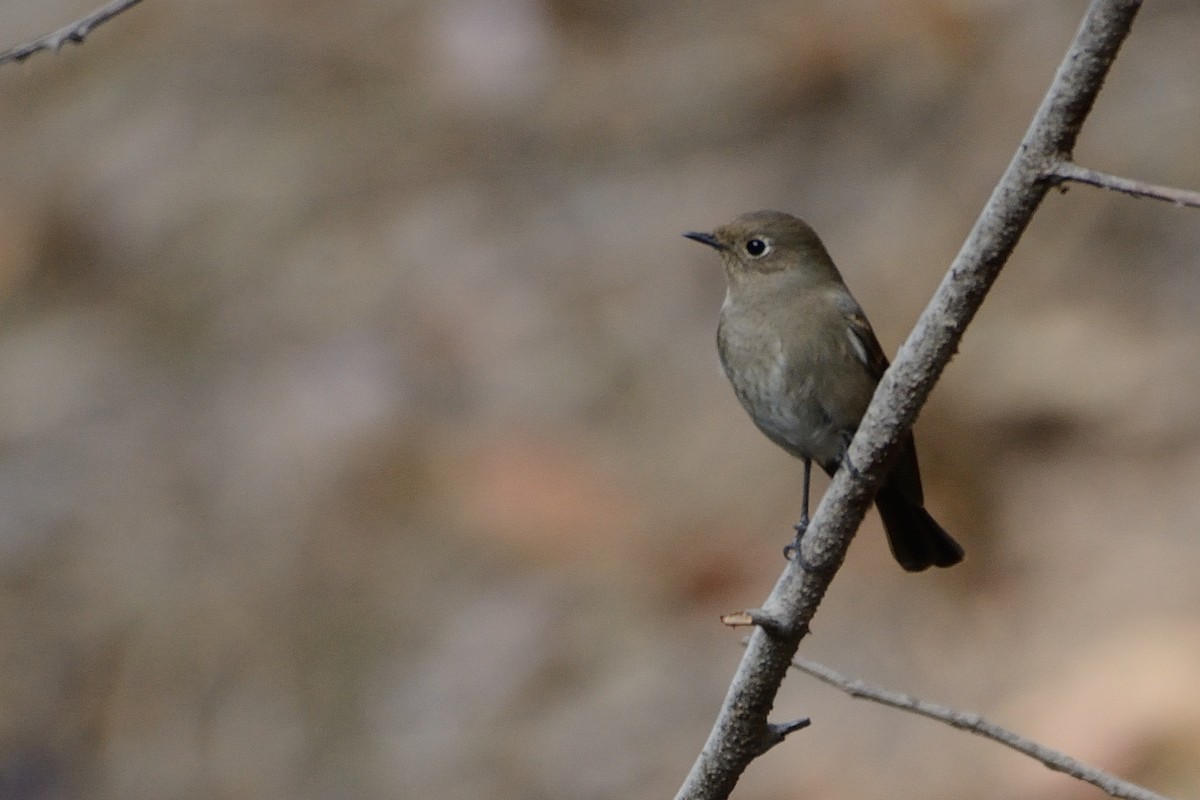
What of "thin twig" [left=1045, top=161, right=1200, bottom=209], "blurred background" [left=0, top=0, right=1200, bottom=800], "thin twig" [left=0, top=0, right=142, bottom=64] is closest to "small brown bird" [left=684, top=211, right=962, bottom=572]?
"thin twig" [left=1045, top=161, right=1200, bottom=209]

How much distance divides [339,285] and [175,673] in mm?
2864

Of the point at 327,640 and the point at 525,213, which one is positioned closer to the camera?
the point at 327,640

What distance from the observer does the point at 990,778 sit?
6.66 metres

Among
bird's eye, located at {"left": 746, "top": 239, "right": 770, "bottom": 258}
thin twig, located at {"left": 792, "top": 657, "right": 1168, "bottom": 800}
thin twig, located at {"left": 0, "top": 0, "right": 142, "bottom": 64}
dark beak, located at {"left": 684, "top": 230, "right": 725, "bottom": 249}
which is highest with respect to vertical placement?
thin twig, located at {"left": 0, "top": 0, "right": 142, "bottom": 64}

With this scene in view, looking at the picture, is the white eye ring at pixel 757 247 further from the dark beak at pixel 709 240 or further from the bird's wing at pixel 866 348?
the bird's wing at pixel 866 348

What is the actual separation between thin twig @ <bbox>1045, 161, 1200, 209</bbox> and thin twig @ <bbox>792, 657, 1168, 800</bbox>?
848 millimetres

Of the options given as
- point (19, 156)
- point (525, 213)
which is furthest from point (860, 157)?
point (19, 156)

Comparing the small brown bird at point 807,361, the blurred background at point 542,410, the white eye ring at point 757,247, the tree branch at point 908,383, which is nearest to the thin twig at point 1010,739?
the tree branch at point 908,383

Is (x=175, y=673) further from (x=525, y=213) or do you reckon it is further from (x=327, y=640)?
(x=525, y=213)

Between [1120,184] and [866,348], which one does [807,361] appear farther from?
[1120,184]

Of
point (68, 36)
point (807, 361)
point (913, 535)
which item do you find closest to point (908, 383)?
point (68, 36)

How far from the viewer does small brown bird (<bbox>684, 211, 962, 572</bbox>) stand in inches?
161

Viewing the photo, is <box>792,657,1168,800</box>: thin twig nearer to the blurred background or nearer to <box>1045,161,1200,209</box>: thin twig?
<box>1045,161,1200,209</box>: thin twig

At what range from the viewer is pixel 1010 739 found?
2.49m
